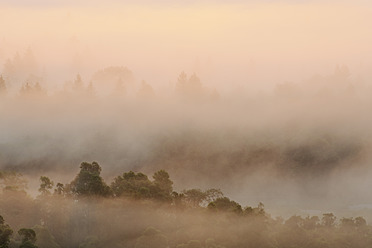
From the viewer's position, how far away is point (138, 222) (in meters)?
139

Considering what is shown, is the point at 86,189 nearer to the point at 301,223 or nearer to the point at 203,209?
the point at 203,209

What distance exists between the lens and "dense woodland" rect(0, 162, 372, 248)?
135875 mm

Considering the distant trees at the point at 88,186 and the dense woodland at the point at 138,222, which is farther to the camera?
the distant trees at the point at 88,186

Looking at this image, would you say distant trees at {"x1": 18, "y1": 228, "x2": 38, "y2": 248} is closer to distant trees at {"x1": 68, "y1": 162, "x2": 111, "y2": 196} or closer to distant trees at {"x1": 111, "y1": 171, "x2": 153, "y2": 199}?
distant trees at {"x1": 68, "y1": 162, "x2": 111, "y2": 196}

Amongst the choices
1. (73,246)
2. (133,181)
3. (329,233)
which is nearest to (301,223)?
(329,233)

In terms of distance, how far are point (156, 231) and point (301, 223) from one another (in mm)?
30224

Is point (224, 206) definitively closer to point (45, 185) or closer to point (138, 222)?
point (138, 222)

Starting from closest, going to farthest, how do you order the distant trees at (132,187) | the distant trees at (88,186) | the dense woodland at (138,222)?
the dense woodland at (138,222)
the distant trees at (88,186)
the distant trees at (132,187)

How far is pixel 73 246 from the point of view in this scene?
451ft

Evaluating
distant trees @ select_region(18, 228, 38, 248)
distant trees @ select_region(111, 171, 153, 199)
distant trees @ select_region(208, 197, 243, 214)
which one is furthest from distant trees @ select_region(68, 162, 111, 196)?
distant trees @ select_region(208, 197, 243, 214)

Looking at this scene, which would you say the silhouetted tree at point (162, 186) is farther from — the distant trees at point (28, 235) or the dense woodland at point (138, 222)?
the distant trees at point (28, 235)

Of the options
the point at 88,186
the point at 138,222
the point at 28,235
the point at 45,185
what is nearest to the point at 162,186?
the point at 88,186

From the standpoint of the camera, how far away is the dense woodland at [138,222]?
135875 mm

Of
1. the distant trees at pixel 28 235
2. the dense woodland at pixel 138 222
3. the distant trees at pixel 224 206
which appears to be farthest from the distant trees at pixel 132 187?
the distant trees at pixel 28 235
